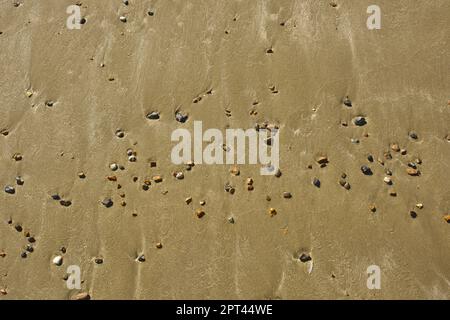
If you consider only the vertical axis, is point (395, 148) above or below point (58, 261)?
above

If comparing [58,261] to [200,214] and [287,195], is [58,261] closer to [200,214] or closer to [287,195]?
[200,214]

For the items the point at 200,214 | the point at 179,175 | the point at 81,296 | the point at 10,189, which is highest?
the point at 179,175

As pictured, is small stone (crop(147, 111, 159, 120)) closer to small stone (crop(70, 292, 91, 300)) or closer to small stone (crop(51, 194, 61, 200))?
small stone (crop(51, 194, 61, 200))

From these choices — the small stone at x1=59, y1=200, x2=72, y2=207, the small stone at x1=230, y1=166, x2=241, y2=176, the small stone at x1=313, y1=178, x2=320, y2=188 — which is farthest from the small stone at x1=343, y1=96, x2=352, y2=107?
the small stone at x1=59, y1=200, x2=72, y2=207

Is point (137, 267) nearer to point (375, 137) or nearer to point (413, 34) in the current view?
point (375, 137)

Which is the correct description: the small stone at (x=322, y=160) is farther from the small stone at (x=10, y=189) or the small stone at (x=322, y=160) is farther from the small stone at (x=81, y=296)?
the small stone at (x=10, y=189)

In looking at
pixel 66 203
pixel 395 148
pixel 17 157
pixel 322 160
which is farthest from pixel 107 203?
pixel 395 148

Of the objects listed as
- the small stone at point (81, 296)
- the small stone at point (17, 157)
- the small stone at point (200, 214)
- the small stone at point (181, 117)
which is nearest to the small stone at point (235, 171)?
the small stone at point (200, 214)
